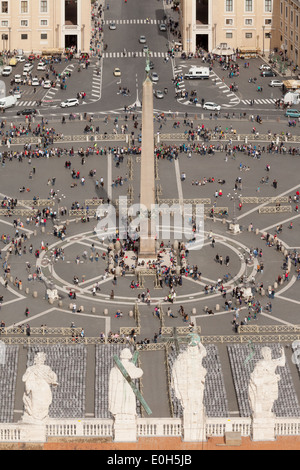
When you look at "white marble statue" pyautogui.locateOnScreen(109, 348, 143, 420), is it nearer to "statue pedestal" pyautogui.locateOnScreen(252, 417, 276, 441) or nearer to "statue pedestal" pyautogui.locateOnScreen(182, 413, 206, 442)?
"statue pedestal" pyautogui.locateOnScreen(182, 413, 206, 442)

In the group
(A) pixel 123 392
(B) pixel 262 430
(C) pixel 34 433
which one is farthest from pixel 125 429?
(B) pixel 262 430

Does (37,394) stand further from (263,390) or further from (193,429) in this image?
(263,390)

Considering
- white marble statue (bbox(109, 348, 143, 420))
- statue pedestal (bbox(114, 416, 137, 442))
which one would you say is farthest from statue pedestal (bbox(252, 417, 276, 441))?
white marble statue (bbox(109, 348, 143, 420))

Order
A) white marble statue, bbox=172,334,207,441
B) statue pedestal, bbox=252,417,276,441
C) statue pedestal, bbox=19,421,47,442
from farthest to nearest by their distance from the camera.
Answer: statue pedestal, bbox=252,417,276,441 < statue pedestal, bbox=19,421,47,442 < white marble statue, bbox=172,334,207,441

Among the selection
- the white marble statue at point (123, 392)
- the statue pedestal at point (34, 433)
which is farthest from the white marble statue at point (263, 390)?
the statue pedestal at point (34, 433)

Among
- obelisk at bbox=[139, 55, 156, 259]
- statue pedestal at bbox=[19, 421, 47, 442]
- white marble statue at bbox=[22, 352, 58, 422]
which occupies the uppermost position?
obelisk at bbox=[139, 55, 156, 259]

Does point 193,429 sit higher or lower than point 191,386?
lower

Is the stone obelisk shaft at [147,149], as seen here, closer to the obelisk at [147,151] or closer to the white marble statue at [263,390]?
the obelisk at [147,151]
